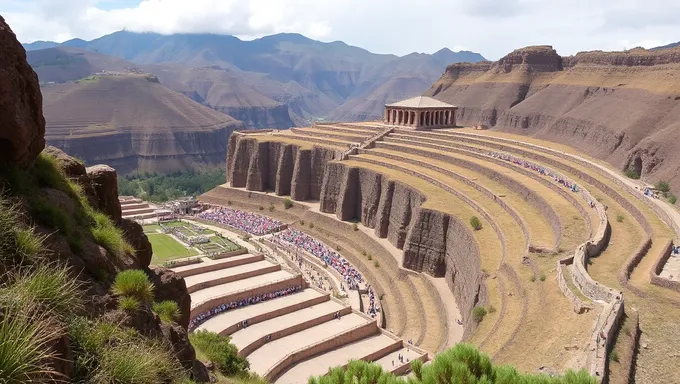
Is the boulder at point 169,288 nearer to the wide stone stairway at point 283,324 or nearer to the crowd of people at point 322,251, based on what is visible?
the wide stone stairway at point 283,324

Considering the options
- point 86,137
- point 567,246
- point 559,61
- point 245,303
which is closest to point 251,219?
point 245,303

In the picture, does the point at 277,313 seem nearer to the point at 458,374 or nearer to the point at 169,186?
the point at 458,374

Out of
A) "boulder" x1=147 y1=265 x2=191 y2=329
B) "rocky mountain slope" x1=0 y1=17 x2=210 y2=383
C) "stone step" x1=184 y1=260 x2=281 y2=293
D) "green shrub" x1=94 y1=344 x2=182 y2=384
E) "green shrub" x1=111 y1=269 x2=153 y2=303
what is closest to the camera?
"rocky mountain slope" x1=0 y1=17 x2=210 y2=383

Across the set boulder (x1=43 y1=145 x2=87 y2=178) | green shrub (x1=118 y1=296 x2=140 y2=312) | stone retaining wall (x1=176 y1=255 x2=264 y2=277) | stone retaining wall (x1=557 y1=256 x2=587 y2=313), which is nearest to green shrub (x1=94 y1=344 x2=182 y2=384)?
green shrub (x1=118 y1=296 x2=140 y2=312)

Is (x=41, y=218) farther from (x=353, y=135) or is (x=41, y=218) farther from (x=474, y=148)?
(x=353, y=135)

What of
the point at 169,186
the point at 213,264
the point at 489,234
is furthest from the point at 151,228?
the point at 169,186

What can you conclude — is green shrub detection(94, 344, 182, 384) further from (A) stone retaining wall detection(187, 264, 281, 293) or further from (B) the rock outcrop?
(B) the rock outcrop
